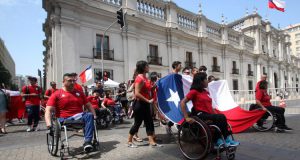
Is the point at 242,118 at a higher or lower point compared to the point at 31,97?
lower

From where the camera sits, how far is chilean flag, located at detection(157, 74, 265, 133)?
18.2ft

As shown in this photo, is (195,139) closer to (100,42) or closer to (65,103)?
(65,103)

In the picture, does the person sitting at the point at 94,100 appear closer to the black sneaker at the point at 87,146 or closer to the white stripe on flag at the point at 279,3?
the black sneaker at the point at 87,146

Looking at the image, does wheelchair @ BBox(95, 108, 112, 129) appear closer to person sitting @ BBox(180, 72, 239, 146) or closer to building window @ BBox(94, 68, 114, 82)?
person sitting @ BBox(180, 72, 239, 146)

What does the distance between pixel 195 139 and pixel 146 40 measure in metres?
17.4

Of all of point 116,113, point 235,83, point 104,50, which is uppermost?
point 104,50

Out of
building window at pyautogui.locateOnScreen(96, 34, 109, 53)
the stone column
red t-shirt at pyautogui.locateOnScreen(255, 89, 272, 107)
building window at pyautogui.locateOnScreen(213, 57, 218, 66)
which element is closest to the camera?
red t-shirt at pyautogui.locateOnScreen(255, 89, 272, 107)

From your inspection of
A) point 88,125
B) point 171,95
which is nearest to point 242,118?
point 171,95

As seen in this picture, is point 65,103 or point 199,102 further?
point 65,103

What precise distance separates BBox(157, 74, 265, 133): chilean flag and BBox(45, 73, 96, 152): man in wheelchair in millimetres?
1716

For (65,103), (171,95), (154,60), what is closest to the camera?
(65,103)

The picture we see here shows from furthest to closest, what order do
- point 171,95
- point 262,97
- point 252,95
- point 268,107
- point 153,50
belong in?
point 153,50, point 252,95, point 262,97, point 268,107, point 171,95

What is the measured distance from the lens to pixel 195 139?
4.17 m

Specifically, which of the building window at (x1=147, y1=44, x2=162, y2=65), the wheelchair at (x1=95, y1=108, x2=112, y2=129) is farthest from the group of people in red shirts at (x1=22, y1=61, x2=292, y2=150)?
the building window at (x1=147, y1=44, x2=162, y2=65)
